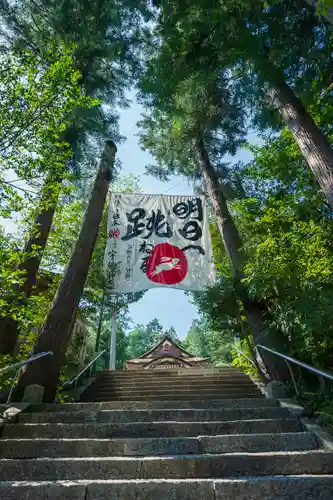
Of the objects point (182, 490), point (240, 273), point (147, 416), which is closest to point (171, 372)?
point (240, 273)

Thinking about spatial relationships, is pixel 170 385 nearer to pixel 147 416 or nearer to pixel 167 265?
pixel 147 416

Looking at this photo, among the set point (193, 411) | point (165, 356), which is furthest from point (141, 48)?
point (165, 356)

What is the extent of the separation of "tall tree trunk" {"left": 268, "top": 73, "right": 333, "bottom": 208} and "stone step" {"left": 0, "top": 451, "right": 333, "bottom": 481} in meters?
3.27

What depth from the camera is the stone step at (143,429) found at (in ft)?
9.96

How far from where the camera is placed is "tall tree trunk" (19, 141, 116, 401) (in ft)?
14.9

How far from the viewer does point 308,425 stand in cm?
311

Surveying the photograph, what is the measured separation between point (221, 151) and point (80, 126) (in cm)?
495

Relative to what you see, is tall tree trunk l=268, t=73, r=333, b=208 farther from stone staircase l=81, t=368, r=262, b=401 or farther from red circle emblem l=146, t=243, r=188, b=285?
red circle emblem l=146, t=243, r=188, b=285

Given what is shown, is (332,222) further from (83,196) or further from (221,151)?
(83,196)

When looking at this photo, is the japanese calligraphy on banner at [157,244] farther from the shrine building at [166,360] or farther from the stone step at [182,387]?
the shrine building at [166,360]

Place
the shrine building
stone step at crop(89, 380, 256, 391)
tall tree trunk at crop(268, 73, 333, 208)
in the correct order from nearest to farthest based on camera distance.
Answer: tall tree trunk at crop(268, 73, 333, 208), stone step at crop(89, 380, 256, 391), the shrine building

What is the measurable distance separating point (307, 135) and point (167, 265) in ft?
14.5

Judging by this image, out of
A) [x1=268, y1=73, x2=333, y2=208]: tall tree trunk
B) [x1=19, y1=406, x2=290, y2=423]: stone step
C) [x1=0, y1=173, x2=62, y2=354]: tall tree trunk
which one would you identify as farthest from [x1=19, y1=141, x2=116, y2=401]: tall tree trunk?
[x1=268, y1=73, x2=333, y2=208]: tall tree trunk

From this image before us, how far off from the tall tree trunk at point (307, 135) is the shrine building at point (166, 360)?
13.7m
